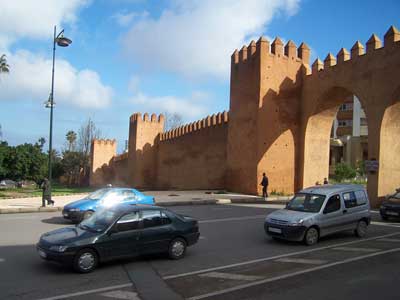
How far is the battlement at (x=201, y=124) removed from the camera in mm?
32312

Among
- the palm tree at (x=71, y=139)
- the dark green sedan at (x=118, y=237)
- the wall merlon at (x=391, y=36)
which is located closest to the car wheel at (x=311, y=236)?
the dark green sedan at (x=118, y=237)

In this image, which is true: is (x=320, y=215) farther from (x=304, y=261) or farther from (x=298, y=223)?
(x=304, y=261)

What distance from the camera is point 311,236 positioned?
424 inches

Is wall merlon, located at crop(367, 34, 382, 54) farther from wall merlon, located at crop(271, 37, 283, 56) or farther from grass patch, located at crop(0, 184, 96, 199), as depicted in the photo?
grass patch, located at crop(0, 184, 96, 199)

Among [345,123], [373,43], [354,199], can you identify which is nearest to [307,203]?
[354,199]

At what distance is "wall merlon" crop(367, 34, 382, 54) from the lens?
21.7m

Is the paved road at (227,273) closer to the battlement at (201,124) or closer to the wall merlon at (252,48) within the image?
the wall merlon at (252,48)

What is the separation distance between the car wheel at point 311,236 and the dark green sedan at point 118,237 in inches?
122

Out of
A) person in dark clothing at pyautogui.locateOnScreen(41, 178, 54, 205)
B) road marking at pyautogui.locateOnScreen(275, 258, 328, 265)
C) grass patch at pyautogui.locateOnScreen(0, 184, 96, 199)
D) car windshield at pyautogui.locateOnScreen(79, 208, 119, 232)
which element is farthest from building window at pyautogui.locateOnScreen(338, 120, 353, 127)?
car windshield at pyautogui.locateOnScreen(79, 208, 119, 232)

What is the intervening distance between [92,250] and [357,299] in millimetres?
4693

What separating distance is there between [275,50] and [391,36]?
26.7 ft

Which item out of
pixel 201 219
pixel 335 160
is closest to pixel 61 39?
pixel 201 219

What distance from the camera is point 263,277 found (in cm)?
745

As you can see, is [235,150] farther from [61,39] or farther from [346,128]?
[346,128]
